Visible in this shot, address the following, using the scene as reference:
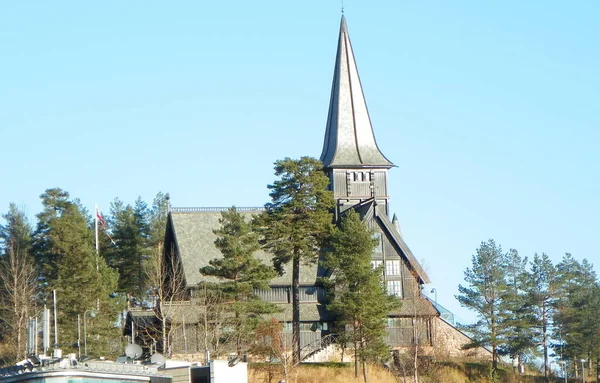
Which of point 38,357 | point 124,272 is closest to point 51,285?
point 124,272

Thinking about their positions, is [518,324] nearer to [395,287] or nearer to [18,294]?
[395,287]

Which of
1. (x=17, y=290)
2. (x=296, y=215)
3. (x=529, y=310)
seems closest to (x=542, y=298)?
(x=529, y=310)

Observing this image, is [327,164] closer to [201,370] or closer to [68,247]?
[68,247]

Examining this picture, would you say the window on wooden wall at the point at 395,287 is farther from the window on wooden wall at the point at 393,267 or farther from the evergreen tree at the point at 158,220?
the evergreen tree at the point at 158,220

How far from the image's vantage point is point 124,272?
300 ft

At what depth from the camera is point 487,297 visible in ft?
264

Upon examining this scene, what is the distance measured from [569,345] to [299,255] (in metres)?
17.3

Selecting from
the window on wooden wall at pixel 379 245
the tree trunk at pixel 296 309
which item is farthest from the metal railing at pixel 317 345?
the window on wooden wall at pixel 379 245

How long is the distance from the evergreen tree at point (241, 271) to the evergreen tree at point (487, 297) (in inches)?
533

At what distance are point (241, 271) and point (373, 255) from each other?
49.5 feet

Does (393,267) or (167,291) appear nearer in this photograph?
(167,291)

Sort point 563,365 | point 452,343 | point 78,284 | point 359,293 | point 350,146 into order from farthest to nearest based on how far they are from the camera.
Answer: point 350,146
point 452,343
point 563,365
point 78,284
point 359,293

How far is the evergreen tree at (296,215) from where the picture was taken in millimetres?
75750

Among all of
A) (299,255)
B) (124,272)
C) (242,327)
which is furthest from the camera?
(124,272)
